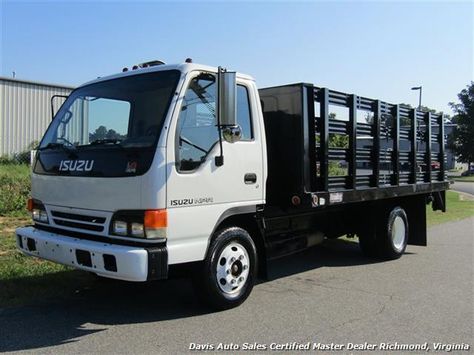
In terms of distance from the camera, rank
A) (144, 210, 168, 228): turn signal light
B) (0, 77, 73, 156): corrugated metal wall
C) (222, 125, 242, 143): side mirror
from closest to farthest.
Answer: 1. (144, 210, 168, 228): turn signal light
2. (222, 125, 242, 143): side mirror
3. (0, 77, 73, 156): corrugated metal wall

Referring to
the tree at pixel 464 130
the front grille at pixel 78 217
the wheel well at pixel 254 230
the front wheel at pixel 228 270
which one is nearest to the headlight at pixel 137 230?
the front grille at pixel 78 217

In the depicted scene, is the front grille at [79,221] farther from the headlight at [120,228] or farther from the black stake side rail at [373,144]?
the black stake side rail at [373,144]

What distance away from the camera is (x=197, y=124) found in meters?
5.28

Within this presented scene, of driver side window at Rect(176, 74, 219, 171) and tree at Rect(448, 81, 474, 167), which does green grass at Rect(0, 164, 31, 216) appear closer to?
driver side window at Rect(176, 74, 219, 171)

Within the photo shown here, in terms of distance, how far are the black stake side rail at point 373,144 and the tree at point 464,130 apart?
58.9 m

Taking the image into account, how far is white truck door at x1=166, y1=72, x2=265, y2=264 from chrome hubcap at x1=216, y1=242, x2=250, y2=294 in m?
0.36

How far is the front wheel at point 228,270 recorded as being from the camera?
17.5 feet

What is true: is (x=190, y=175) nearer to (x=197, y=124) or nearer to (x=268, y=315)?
(x=197, y=124)

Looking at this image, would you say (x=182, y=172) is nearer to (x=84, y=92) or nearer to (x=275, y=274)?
(x=84, y=92)

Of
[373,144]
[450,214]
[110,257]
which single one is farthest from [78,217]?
[450,214]

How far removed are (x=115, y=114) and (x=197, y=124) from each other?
945 mm

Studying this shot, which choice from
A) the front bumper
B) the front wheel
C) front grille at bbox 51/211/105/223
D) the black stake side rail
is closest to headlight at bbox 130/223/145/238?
the front bumper

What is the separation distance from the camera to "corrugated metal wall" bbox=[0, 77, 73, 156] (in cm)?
1725

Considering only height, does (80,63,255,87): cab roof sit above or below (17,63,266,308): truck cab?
above
